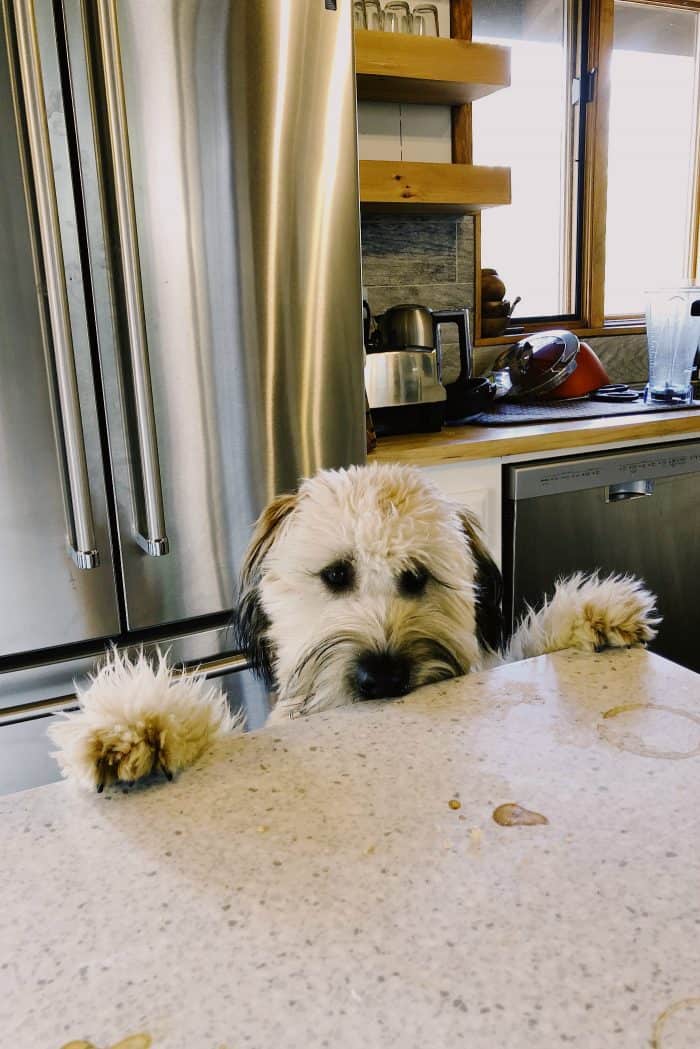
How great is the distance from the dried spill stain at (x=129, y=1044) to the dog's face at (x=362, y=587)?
0.48m

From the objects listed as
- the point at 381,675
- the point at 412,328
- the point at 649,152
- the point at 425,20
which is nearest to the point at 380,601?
the point at 381,675

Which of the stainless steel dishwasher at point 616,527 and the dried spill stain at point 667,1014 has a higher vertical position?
the dried spill stain at point 667,1014

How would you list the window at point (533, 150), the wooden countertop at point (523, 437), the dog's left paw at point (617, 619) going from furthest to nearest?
the window at point (533, 150)
the wooden countertop at point (523, 437)
the dog's left paw at point (617, 619)

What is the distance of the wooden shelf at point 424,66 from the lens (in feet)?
7.11

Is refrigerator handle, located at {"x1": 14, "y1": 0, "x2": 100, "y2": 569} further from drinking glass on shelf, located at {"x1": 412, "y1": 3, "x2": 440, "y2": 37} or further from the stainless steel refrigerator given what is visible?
drinking glass on shelf, located at {"x1": 412, "y1": 3, "x2": 440, "y2": 37}

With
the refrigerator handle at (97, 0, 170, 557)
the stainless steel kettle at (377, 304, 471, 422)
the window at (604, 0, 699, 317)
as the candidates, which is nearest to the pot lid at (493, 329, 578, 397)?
the stainless steel kettle at (377, 304, 471, 422)

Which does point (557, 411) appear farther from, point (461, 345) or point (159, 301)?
point (159, 301)

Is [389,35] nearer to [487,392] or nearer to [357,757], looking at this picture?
Result: [487,392]

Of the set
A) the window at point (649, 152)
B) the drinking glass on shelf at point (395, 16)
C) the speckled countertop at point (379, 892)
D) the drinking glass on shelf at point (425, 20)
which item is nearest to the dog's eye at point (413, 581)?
the speckled countertop at point (379, 892)

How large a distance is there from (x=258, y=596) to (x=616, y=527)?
1.54 meters

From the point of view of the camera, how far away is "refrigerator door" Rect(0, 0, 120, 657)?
3.92 ft

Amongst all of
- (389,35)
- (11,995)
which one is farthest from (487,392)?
(11,995)

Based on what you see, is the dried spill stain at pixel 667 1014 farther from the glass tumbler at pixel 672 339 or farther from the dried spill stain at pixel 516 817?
the glass tumbler at pixel 672 339

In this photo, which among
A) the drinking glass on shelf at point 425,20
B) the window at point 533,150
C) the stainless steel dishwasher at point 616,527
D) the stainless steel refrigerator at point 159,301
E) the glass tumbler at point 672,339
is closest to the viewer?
the stainless steel refrigerator at point 159,301
